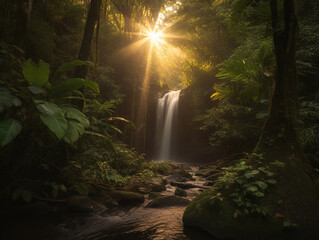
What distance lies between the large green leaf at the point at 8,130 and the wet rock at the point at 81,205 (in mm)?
2009

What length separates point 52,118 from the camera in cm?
239

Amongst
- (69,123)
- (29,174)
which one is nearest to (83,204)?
(29,174)

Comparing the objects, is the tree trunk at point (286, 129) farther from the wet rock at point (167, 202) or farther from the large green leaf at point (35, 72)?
the large green leaf at point (35, 72)

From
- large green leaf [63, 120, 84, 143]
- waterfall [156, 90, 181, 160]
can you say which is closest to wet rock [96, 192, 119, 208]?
large green leaf [63, 120, 84, 143]

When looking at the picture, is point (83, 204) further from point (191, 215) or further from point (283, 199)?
point (283, 199)

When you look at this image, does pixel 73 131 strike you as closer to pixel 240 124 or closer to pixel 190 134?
pixel 240 124

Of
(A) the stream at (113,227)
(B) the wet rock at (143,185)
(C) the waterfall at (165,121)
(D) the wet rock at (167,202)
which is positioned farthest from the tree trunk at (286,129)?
(C) the waterfall at (165,121)

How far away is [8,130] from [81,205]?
82.9 inches

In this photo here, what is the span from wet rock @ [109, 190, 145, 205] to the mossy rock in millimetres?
1639

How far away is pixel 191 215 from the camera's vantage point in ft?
9.72

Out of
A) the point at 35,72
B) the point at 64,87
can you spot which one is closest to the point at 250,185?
the point at 64,87

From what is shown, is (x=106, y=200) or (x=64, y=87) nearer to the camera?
(x=64, y=87)

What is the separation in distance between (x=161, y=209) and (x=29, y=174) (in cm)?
258

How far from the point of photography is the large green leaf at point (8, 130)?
84.1 inches
